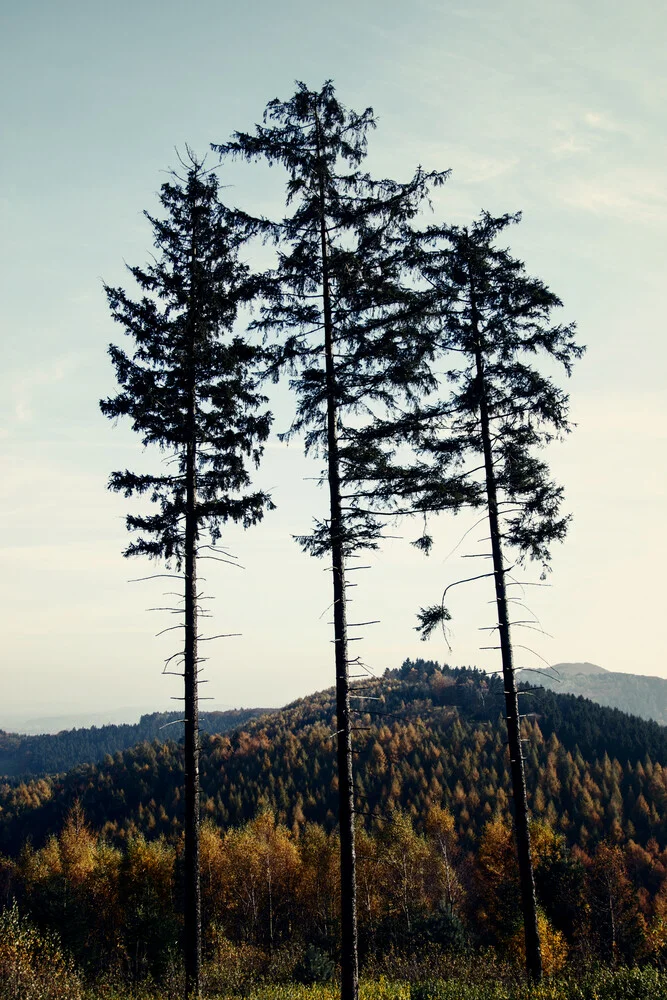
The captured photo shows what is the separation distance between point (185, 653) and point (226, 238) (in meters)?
9.30

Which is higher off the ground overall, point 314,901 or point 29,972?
point 29,972

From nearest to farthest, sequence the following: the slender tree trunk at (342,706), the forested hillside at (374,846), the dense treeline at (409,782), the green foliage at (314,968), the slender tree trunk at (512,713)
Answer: the slender tree trunk at (342,706)
the slender tree trunk at (512,713)
the green foliage at (314,968)
the forested hillside at (374,846)
the dense treeline at (409,782)

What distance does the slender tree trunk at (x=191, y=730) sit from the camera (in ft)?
A: 43.9

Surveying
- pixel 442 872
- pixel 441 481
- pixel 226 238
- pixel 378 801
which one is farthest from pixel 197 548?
pixel 378 801

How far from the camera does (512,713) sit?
14.4m

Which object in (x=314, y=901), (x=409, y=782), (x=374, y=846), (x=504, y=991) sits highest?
(x=504, y=991)

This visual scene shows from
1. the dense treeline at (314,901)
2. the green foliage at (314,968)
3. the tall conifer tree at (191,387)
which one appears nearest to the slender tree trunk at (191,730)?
the tall conifer tree at (191,387)

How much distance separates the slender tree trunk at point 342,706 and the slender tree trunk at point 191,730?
9.44 feet

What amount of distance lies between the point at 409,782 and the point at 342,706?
122792 mm

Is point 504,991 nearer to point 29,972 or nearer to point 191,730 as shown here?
point 191,730

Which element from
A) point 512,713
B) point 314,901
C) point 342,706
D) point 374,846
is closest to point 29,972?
point 342,706

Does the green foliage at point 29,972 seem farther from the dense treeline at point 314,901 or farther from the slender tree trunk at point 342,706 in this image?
the dense treeline at point 314,901

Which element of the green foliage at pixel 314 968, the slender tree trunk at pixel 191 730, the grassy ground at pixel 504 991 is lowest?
the green foliage at pixel 314 968

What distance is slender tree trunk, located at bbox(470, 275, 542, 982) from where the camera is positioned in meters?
13.4
